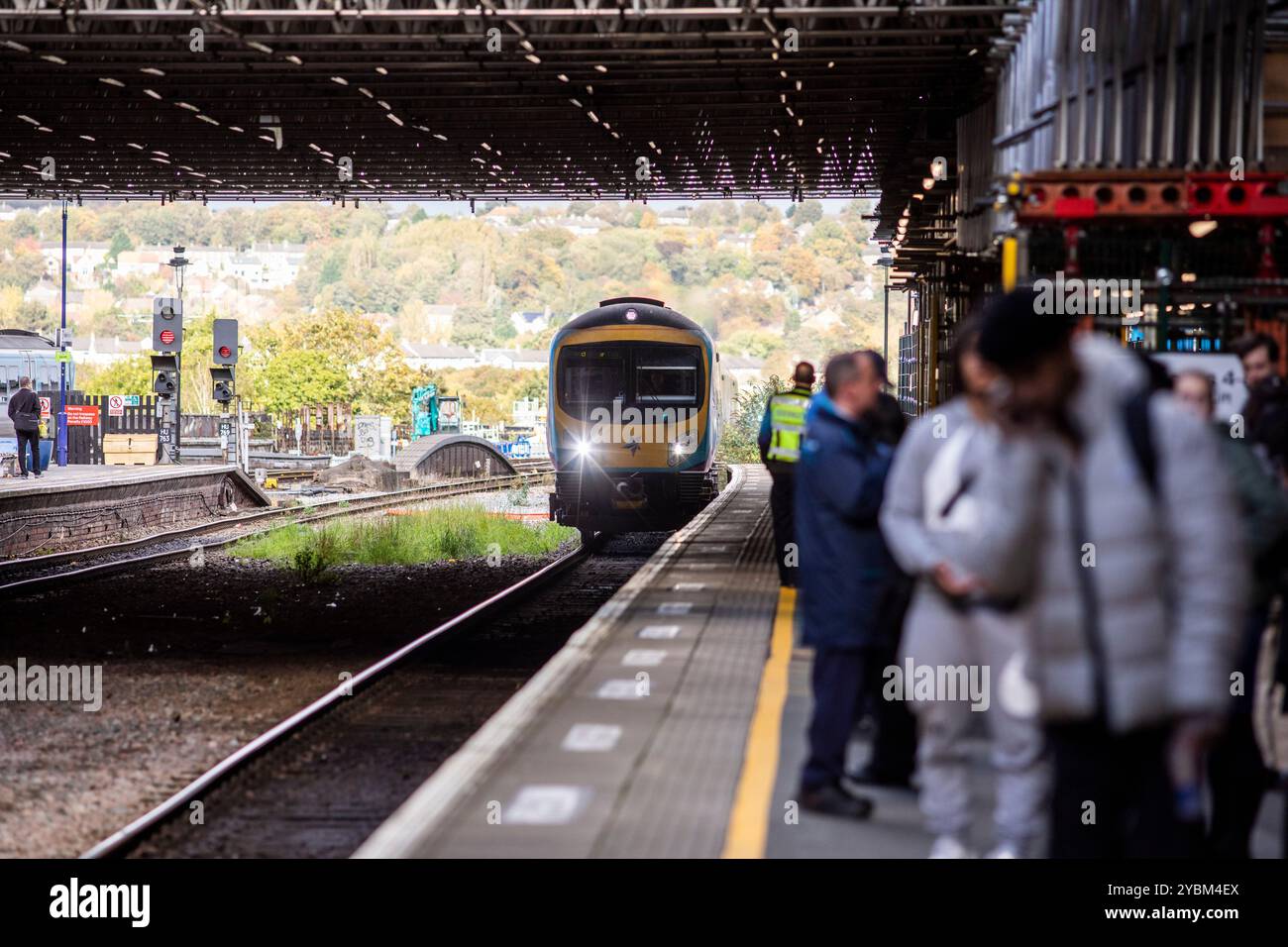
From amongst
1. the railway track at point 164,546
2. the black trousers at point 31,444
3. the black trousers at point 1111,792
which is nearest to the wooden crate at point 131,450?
the railway track at point 164,546

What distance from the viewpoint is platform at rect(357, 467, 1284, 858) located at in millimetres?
5590

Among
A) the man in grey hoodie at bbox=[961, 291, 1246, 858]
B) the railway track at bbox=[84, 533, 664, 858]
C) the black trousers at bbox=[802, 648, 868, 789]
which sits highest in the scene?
the man in grey hoodie at bbox=[961, 291, 1246, 858]

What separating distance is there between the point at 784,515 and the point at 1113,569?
8681 millimetres

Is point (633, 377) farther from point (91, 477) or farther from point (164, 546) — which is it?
point (91, 477)

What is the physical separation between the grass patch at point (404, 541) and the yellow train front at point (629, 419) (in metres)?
2.11

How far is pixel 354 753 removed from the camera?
1020cm

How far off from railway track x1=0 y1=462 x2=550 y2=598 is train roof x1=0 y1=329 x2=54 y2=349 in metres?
14.1

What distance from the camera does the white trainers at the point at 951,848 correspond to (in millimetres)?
4914

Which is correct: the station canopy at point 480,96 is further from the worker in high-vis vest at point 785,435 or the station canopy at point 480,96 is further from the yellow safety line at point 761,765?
the yellow safety line at point 761,765

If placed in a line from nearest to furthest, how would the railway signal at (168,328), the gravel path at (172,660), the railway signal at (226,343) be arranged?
the gravel path at (172,660) → the railway signal at (226,343) → the railway signal at (168,328)

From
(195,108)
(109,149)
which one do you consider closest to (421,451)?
(109,149)

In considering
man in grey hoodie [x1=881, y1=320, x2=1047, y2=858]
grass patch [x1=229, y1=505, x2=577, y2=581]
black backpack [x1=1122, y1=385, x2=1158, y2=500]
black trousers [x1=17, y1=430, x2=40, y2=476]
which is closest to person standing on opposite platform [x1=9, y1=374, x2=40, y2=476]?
black trousers [x1=17, y1=430, x2=40, y2=476]

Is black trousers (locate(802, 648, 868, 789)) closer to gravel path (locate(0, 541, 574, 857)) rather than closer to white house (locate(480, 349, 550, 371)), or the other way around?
gravel path (locate(0, 541, 574, 857))
